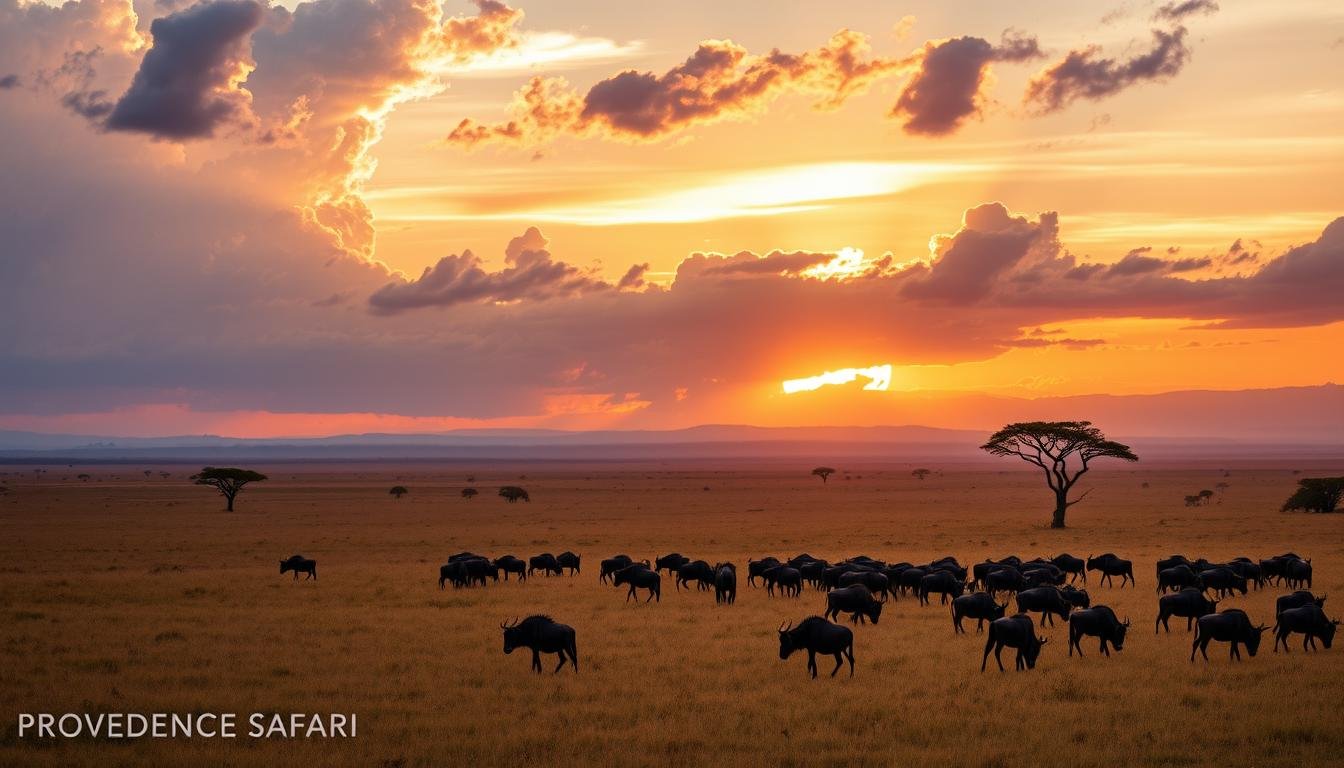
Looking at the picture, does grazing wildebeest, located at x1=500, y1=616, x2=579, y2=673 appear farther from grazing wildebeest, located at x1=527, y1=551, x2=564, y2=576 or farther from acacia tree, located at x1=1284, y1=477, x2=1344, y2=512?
acacia tree, located at x1=1284, y1=477, x2=1344, y2=512

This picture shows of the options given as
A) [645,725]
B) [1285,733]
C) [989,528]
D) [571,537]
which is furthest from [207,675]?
[989,528]

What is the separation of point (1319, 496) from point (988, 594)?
177 feet

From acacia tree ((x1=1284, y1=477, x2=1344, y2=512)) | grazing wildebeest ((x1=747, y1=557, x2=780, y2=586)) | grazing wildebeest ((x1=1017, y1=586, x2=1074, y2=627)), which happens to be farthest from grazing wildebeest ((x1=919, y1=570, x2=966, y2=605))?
acacia tree ((x1=1284, y1=477, x2=1344, y2=512))

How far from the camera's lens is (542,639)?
20.8m

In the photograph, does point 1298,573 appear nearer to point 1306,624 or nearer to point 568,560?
point 1306,624

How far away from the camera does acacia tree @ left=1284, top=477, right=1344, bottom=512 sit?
231ft

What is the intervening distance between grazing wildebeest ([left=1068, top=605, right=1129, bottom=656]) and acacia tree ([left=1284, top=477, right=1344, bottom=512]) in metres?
57.8

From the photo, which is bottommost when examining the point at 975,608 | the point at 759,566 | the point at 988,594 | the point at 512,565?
the point at 512,565

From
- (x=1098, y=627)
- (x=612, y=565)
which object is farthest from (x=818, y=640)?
(x=612, y=565)

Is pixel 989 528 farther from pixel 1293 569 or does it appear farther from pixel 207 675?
→ pixel 207 675

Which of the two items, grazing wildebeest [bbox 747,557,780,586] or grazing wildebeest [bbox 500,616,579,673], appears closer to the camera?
grazing wildebeest [bbox 500,616,579,673]

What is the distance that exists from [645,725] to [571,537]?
4175cm

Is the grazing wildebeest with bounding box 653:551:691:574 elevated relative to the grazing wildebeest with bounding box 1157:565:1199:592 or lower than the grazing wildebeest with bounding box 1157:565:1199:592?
lower

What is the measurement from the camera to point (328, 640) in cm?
2420
